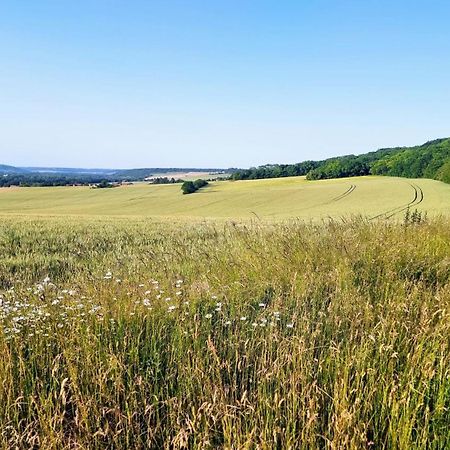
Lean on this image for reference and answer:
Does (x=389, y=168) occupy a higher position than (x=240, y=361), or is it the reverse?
(x=389, y=168)

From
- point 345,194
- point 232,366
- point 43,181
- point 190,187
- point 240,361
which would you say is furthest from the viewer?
point 43,181

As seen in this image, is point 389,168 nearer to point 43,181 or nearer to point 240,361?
point 43,181

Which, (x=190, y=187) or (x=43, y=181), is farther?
(x=43, y=181)

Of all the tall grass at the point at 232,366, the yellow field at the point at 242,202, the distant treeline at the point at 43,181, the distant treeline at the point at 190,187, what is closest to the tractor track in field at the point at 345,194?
the yellow field at the point at 242,202

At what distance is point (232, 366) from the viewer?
111 inches

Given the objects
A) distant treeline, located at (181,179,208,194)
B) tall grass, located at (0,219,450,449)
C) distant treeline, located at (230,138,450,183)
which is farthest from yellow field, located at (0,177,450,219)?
tall grass, located at (0,219,450,449)

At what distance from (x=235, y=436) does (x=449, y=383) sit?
1.29 m

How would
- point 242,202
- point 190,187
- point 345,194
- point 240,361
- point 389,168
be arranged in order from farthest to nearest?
1. point 389,168
2. point 190,187
3. point 242,202
4. point 345,194
5. point 240,361

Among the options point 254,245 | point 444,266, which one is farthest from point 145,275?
point 444,266

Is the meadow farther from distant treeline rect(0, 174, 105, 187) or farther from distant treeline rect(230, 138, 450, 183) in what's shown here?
distant treeline rect(0, 174, 105, 187)

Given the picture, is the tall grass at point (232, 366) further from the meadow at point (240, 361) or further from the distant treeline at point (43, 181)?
the distant treeline at point (43, 181)

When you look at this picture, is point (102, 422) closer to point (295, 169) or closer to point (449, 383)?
point (449, 383)

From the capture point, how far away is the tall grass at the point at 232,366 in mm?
2098

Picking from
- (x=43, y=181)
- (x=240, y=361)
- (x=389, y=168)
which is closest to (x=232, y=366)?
(x=240, y=361)
